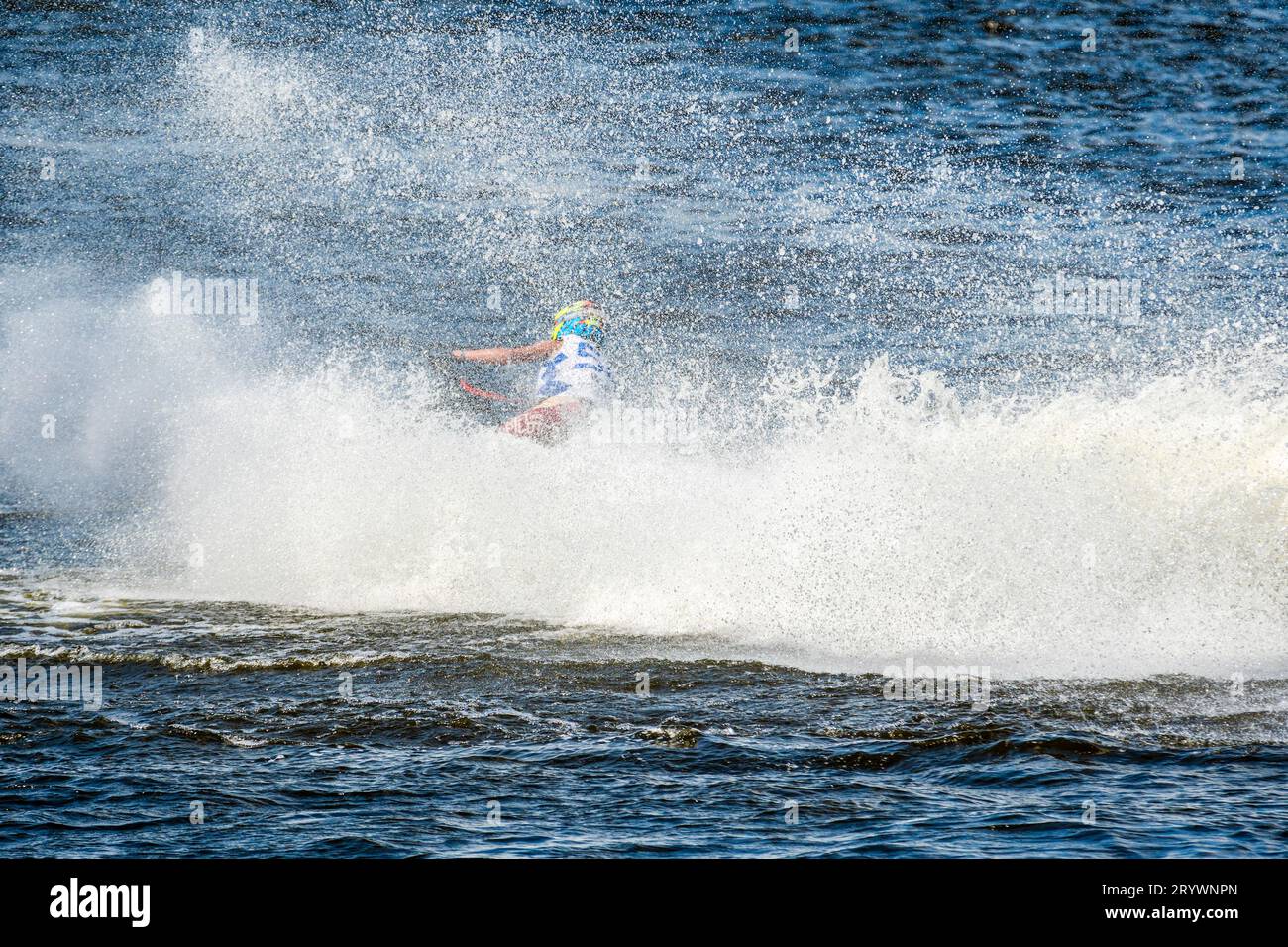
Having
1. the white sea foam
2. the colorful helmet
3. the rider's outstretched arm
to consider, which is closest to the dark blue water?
the white sea foam

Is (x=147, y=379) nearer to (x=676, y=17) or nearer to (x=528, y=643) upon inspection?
(x=528, y=643)

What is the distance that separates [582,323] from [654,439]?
180 centimetres

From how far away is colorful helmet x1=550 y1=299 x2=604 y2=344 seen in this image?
1661 cm

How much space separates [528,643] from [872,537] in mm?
2905

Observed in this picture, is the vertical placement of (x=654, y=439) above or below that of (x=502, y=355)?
below

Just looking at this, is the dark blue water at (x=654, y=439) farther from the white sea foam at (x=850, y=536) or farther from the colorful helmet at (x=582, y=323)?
the colorful helmet at (x=582, y=323)

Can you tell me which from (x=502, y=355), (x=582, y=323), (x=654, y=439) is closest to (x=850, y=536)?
(x=582, y=323)

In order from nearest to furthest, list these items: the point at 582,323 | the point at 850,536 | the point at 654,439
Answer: the point at 850,536, the point at 582,323, the point at 654,439

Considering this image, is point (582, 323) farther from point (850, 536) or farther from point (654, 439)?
point (850, 536)

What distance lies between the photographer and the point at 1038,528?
1150 centimetres

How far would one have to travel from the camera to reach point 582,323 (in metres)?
16.7

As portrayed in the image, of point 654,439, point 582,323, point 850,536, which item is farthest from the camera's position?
point 654,439

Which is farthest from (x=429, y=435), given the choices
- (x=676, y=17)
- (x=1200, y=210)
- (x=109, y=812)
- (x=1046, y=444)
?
(x=676, y=17)

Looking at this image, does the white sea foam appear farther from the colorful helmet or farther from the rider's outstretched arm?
the rider's outstretched arm
